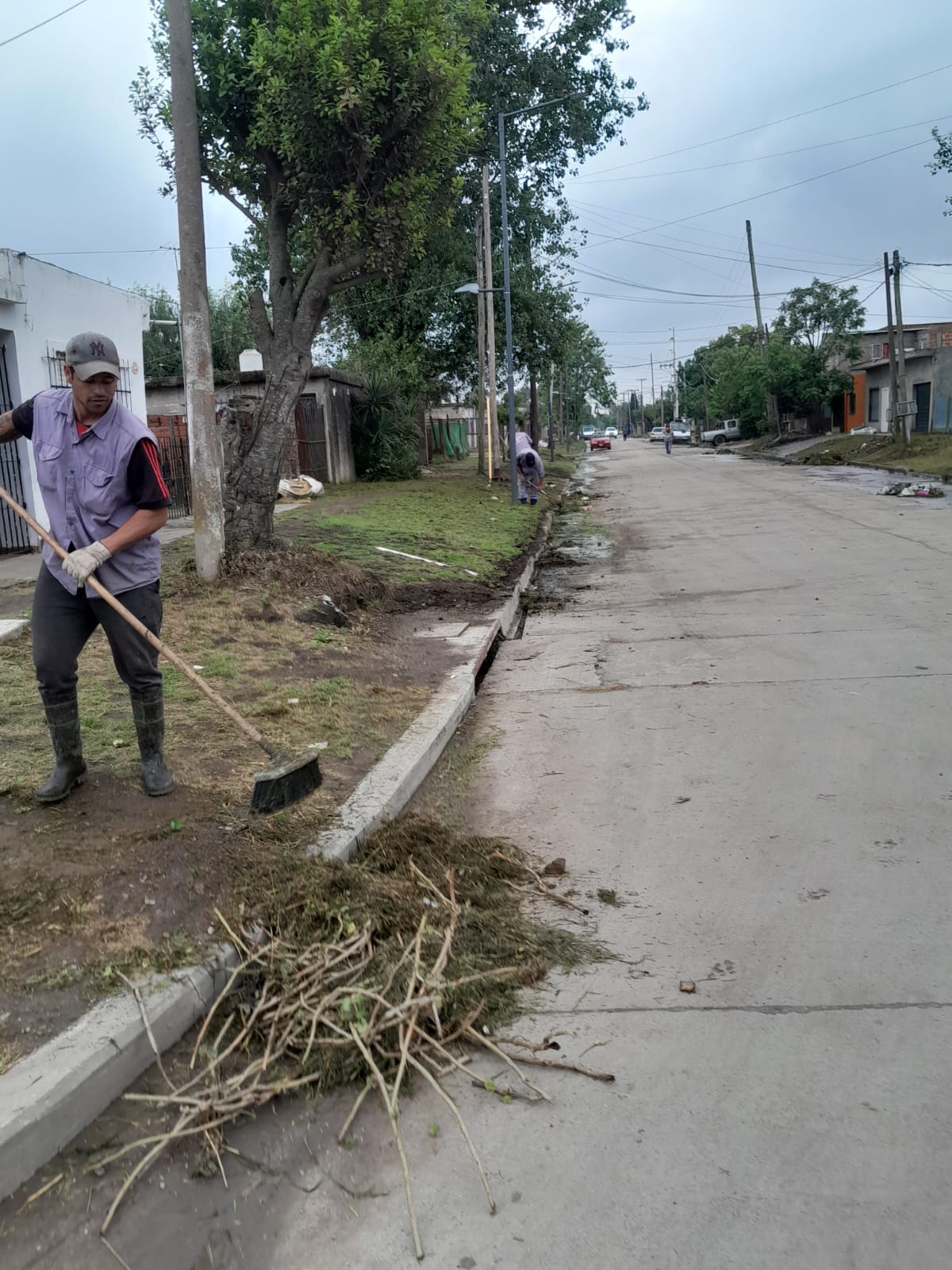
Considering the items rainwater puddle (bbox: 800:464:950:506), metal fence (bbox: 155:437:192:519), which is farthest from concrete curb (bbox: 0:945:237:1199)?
rainwater puddle (bbox: 800:464:950:506)

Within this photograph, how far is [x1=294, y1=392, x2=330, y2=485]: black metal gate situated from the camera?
80.2 ft

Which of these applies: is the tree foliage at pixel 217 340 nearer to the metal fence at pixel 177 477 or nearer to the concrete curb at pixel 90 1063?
the metal fence at pixel 177 477

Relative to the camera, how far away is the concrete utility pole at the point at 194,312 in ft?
29.2

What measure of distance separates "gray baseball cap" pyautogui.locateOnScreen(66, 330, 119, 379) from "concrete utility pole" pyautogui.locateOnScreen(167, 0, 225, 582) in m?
4.83

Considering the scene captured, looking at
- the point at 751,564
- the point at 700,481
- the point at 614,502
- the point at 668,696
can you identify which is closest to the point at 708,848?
the point at 668,696

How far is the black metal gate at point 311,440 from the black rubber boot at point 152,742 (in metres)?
19.9

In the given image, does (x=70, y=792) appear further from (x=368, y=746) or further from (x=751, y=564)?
(x=751, y=564)

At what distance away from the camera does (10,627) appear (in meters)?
7.88

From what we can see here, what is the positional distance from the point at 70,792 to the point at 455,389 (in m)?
32.2

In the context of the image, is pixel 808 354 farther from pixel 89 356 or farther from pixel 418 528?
pixel 89 356

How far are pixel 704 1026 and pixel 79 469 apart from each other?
318cm

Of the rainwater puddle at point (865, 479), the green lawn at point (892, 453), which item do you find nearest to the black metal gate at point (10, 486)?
the rainwater puddle at point (865, 479)

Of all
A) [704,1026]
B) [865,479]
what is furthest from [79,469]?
[865,479]

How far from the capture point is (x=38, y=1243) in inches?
92.7
